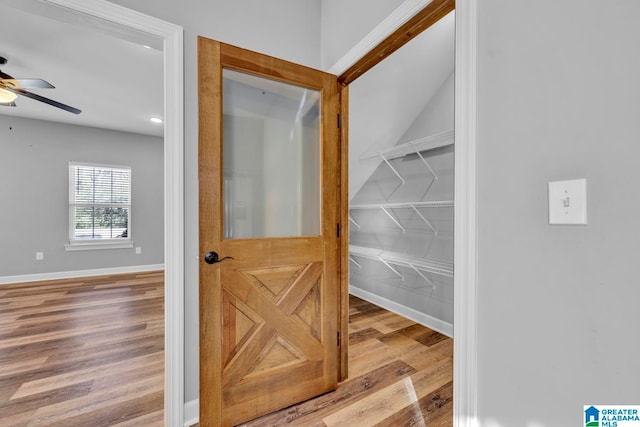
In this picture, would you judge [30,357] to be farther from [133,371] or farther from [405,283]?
[405,283]

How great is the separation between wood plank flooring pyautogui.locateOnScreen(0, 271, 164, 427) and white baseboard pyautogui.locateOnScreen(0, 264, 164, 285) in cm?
56

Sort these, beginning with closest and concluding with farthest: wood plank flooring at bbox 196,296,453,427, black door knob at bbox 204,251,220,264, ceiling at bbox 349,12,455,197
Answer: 1. black door knob at bbox 204,251,220,264
2. wood plank flooring at bbox 196,296,453,427
3. ceiling at bbox 349,12,455,197

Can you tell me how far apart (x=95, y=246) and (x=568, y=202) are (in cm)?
629

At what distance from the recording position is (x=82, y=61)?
8.95ft

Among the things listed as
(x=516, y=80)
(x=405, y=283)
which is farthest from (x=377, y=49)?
(x=405, y=283)

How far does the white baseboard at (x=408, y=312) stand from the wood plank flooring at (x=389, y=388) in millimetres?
75

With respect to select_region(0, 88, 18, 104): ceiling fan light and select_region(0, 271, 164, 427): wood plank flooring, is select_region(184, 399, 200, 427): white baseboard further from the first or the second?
select_region(0, 88, 18, 104): ceiling fan light

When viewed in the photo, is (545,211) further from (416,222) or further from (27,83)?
(27,83)

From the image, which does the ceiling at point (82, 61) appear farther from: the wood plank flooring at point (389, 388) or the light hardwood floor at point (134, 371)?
the wood plank flooring at point (389, 388)

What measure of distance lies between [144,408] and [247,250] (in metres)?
1.17

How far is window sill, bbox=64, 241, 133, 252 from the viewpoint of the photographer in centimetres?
471

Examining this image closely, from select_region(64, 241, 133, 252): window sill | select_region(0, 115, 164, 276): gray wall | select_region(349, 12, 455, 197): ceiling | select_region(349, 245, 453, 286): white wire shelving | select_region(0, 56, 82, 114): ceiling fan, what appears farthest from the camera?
select_region(64, 241, 133, 252): window sill

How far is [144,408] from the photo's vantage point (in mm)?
1650

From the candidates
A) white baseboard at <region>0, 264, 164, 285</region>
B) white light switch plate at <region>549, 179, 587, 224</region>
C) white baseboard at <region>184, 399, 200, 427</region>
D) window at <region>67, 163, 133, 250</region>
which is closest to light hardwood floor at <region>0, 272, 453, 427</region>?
white baseboard at <region>184, 399, 200, 427</region>
